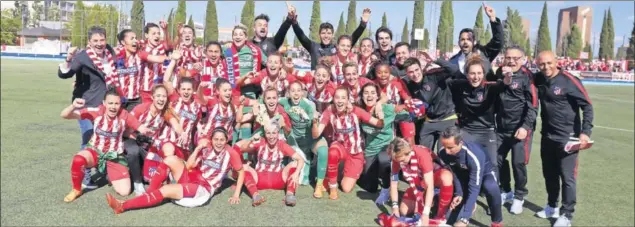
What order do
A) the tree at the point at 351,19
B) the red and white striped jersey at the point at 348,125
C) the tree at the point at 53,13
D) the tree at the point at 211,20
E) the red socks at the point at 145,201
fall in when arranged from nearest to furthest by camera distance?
the red socks at the point at 145,201 → the red and white striped jersey at the point at 348,125 → the tree at the point at 211,20 → the tree at the point at 351,19 → the tree at the point at 53,13

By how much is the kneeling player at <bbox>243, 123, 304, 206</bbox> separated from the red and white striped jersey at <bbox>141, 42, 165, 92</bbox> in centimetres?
154

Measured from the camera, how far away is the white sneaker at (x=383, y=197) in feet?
16.1

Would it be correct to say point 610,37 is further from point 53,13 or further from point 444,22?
point 53,13

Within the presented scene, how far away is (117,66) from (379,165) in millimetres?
3199

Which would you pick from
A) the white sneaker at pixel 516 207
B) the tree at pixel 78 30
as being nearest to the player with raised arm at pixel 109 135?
the white sneaker at pixel 516 207

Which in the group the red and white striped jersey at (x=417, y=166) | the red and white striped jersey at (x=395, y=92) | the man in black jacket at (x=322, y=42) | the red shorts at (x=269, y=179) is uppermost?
the man in black jacket at (x=322, y=42)

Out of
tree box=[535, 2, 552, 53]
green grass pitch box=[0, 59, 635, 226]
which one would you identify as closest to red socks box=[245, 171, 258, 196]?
green grass pitch box=[0, 59, 635, 226]

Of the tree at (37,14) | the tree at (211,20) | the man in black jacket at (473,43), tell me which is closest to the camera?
the man in black jacket at (473,43)

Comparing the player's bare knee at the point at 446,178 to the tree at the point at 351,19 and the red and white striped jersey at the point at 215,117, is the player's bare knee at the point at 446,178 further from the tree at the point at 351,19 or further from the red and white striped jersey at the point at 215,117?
the tree at the point at 351,19

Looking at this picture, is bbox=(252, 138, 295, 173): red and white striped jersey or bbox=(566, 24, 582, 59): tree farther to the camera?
bbox=(566, 24, 582, 59): tree

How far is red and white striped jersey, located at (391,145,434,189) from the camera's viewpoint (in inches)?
163

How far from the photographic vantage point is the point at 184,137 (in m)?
5.14

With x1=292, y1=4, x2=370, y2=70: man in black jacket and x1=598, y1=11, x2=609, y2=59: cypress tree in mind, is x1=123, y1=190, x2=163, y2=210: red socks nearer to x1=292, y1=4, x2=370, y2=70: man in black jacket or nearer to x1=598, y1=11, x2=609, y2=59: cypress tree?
x1=292, y1=4, x2=370, y2=70: man in black jacket

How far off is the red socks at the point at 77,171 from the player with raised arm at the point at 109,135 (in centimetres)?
1
